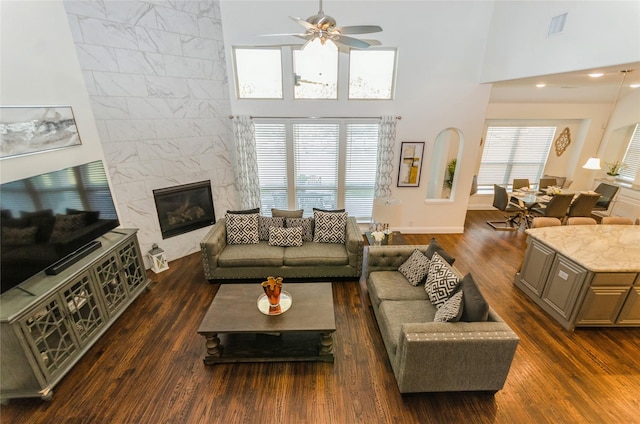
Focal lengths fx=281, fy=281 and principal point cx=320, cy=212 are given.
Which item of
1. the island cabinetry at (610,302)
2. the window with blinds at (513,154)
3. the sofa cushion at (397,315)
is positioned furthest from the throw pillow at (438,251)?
the window with blinds at (513,154)

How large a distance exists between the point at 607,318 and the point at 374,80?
187 inches

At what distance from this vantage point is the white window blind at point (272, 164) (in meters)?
5.37

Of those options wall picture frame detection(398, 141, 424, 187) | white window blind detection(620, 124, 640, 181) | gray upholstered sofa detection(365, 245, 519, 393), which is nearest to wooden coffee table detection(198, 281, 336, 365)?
gray upholstered sofa detection(365, 245, 519, 393)

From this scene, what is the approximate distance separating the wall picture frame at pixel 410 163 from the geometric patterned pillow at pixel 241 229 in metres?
3.10

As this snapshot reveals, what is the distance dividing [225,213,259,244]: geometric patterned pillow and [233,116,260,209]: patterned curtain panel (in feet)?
3.58

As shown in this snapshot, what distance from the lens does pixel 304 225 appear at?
4.65 m

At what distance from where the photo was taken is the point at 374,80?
5180 millimetres

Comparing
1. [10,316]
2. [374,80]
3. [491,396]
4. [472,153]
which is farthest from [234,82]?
[491,396]

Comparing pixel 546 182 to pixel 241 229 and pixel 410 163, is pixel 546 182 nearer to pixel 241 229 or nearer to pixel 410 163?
pixel 410 163

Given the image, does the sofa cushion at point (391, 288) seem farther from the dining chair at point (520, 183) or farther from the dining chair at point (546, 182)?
the dining chair at point (546, 182)

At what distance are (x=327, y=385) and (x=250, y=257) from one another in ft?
6.74

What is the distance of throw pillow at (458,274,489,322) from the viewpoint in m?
2.49

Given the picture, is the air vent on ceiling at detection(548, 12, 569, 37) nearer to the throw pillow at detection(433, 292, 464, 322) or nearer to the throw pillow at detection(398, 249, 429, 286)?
the throw pillow at detection(398, 249, 429, 286)

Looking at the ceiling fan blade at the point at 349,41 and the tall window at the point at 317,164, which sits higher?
the ceiling fan blade at the point at 349,41
